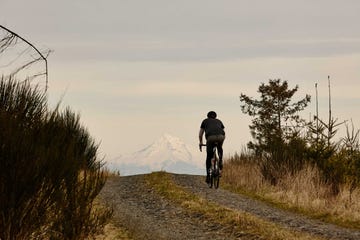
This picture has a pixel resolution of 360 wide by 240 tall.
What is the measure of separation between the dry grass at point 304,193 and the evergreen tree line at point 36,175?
8159 millimetres

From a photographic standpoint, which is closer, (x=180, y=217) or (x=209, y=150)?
(x=180, y=217)

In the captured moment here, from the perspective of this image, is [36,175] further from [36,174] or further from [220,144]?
[220,144]

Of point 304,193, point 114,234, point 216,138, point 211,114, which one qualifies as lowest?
point 114,234

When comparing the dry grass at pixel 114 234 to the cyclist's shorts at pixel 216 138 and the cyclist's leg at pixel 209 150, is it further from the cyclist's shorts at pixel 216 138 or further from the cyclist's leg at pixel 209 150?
the cyclist's leg at pixel 209 150

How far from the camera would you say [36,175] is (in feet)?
23.8

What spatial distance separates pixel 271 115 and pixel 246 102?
212 centimetres

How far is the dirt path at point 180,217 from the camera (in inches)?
458

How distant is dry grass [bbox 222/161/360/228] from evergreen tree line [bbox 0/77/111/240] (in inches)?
321

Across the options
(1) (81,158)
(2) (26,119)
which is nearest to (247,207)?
(1) (81,158)

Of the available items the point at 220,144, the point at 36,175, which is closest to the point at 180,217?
the point at 220,144

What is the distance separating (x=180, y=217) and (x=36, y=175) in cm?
670

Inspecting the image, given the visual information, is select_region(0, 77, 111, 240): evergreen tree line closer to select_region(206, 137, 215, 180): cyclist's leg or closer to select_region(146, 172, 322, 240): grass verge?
select_region(146, 172, 322, 240): grass verge

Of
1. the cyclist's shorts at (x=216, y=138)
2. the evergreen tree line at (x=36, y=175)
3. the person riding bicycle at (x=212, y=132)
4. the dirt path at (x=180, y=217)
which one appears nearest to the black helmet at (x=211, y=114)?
the person riding bicycle at (x=212, y=132)

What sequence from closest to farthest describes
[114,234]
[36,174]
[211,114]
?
[36,174] → [114,234] → [211,114]
